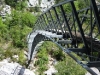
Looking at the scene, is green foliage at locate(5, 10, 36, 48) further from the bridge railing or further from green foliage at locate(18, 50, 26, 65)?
the bridge railing

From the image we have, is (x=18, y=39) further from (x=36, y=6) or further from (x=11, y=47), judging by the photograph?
(x=36, y=6)

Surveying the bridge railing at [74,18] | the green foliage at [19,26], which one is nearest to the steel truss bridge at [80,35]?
the bridge railing at [74,18]

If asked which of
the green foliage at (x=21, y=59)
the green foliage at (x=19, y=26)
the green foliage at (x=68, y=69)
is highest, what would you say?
the green foliage at (x=19, y=26)

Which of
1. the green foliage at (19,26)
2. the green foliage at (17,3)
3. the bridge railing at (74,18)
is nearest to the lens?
the bridge railing at (74,18)

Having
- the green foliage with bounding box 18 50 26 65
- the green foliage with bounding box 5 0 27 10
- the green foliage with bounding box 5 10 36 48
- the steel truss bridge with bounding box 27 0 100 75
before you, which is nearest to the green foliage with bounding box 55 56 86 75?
the green foliage with bounding box 18 50 26 65

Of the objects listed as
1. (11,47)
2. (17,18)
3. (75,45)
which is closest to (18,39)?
(11,47)

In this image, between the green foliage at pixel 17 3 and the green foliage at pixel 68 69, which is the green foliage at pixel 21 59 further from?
the green foliage at pixel 17 3

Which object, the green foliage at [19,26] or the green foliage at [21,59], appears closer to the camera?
the green foliage at [21,59]

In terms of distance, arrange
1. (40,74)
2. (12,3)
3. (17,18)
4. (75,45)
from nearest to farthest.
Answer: (75,45), (40,74), (17,18), (12,3)

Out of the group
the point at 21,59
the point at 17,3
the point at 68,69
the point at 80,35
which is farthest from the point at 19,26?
the point at 80,35

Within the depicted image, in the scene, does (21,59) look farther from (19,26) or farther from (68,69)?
(19,26)

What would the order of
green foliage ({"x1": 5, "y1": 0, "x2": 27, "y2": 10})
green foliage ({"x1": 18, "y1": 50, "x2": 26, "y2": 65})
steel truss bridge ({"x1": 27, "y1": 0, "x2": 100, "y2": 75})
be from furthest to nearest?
green foliage ({"x1": 5, "y1": 0, "x2": 27, "y2": 10}) < green foliage ({"x1": 18, "y1": 50, "x2": 26, "y2": 65}) < steel truss bridge ({"x1": 27, "y1": 0, "x2": 100, "y2": 75})
